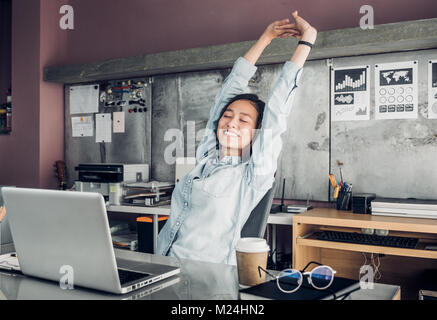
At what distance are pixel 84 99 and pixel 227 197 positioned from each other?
2.83 m

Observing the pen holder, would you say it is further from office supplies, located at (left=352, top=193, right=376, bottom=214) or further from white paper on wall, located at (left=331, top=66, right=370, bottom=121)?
white paper on wall, located at (left=331, top=66, right=370, bottom=121)

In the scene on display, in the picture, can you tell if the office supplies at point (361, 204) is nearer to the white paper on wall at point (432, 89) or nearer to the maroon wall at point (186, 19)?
the white paper on wall at point (432, 89)

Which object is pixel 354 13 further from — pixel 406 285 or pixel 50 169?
pixel 50 169

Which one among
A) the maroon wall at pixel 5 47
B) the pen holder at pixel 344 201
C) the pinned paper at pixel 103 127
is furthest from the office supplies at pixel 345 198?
the maroon wall at pixel 5 47

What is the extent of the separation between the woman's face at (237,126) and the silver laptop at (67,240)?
0.86 metres

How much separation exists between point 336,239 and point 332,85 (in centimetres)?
115

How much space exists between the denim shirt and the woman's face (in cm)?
10

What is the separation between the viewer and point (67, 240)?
3.28 feet

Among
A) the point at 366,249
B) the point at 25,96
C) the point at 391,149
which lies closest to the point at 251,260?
the point at 366,249

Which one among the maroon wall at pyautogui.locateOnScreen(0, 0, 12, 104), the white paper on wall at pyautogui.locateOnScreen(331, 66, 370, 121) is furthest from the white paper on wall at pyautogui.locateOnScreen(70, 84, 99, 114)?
the white paper on wall at pyautogui.locateOnScreen(331, 66, 370, 121)

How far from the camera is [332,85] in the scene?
2973 mm

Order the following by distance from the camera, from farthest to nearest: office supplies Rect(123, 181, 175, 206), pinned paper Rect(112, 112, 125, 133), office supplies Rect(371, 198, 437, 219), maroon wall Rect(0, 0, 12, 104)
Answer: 1. maroon wall Rect(0, 0, 12, 104)
2. pinned paper Rect(112, 112, 125, 133)
3. office supplies Rect(123, 181, 175, 206)
4. office supplies Rect(371, 198, 437, 219)

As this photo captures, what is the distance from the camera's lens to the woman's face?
189cm

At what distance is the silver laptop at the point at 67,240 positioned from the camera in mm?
946
